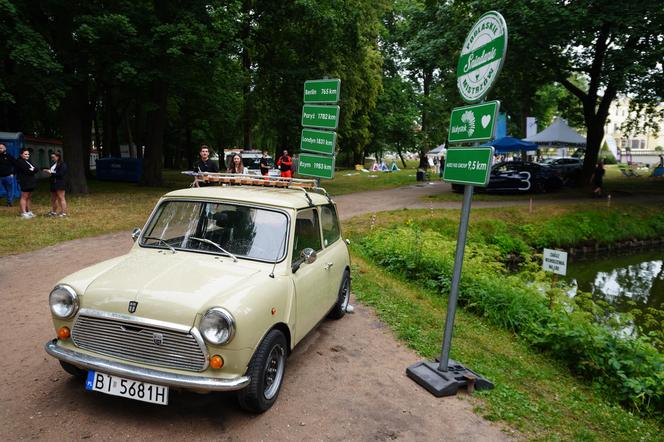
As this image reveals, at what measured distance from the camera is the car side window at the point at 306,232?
460 cm

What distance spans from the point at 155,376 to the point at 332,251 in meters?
2.81

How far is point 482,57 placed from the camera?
13.8 ft

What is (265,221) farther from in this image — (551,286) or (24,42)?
(24,42)

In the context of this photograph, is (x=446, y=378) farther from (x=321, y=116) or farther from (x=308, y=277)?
(x=321, y=116)

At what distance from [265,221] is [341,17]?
1885cm

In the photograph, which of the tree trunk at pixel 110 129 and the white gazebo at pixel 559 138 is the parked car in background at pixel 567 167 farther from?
the tree trunk at pixel 110 129

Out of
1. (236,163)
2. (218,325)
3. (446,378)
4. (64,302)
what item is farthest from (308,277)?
(236,163)

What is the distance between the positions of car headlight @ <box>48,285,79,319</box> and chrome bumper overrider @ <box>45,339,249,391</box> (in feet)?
1.05

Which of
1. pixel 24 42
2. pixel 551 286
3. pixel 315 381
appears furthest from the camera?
pixel 24 42

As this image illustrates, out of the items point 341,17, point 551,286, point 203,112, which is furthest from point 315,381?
point 203,112

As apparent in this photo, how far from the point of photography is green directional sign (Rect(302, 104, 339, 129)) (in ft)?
25.2

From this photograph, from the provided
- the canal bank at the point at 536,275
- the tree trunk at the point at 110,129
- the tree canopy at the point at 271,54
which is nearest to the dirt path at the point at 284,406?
the canal bank at the point at 536,275

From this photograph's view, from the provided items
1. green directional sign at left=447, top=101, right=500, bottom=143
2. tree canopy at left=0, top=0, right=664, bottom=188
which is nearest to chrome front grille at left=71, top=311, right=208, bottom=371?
green directional sign at left=447, top=101, right=500, bottom=143

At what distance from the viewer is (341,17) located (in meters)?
20.8
